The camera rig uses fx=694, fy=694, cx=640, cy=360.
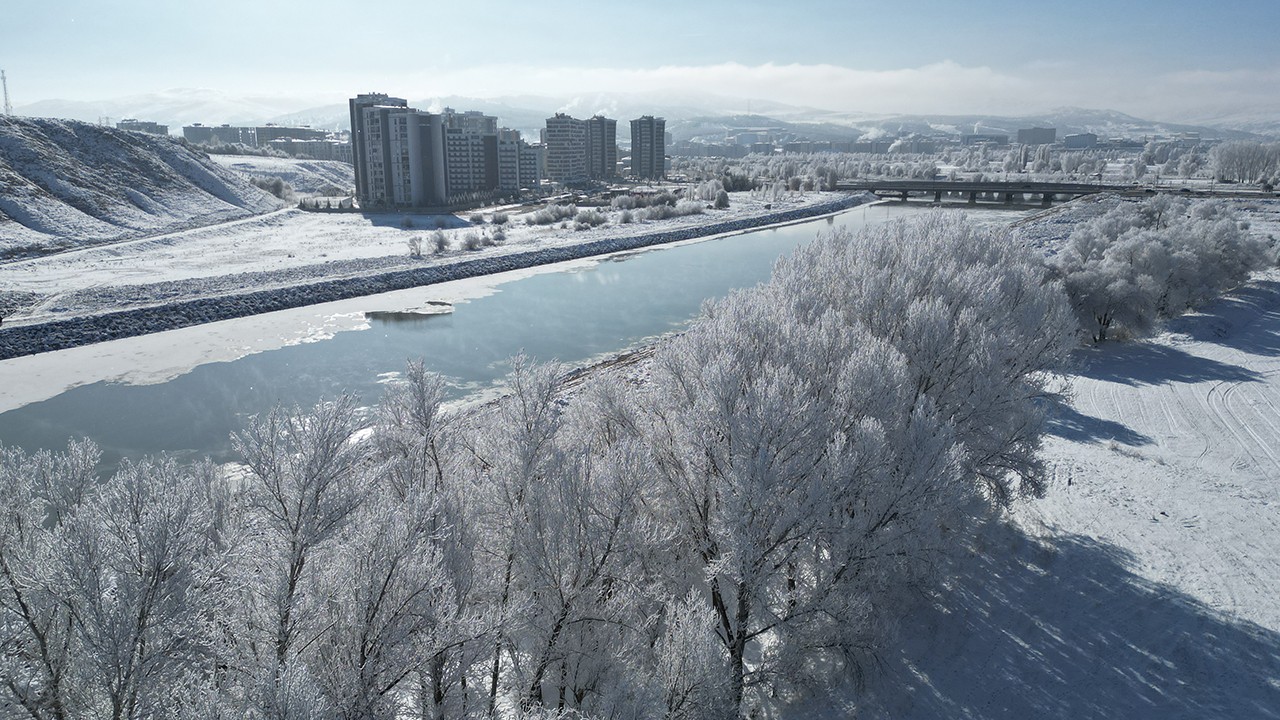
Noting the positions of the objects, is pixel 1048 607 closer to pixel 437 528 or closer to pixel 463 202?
pixel 437 528

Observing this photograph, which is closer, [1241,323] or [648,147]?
[1241,323]

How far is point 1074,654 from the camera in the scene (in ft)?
30.8

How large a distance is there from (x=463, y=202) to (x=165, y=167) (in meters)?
23.6

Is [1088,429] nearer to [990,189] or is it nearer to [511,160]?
[511,160]

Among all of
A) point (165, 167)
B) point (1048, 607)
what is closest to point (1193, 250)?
point (1048, 607)

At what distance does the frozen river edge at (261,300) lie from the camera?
22.6m

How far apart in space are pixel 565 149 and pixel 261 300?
73.2 m

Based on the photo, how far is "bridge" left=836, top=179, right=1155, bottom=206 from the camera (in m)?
71.9

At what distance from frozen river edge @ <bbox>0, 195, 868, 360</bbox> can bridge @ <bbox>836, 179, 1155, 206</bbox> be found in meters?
47.0

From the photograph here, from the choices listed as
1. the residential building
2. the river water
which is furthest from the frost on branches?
the residential building

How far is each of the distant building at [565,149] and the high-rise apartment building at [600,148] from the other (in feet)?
3.71

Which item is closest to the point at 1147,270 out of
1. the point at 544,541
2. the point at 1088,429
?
the point at 1088,429

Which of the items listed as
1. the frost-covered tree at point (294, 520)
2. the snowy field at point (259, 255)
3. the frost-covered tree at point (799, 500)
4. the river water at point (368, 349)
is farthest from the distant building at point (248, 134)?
the frost-covered tree at point (799, 500)

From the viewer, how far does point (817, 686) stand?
8898 millimetres
